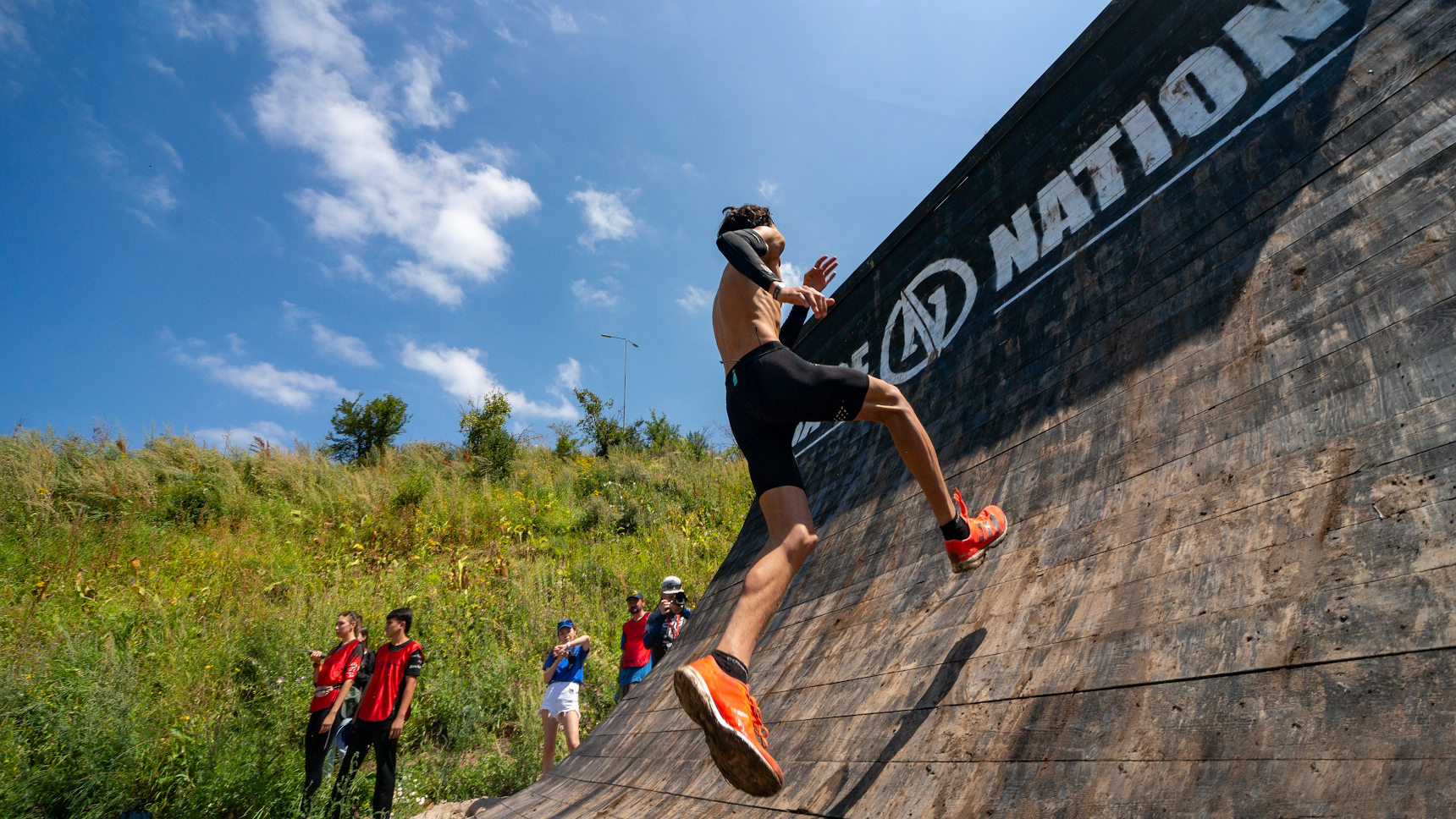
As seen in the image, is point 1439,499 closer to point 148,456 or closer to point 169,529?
point 169,529

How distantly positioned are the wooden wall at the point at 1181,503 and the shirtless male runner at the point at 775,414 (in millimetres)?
584


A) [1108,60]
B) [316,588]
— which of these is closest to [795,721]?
[1108,60]

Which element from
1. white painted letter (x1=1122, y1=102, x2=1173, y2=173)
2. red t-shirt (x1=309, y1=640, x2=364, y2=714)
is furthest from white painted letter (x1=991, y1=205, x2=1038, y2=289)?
red t-shirt (x1=309, y1=640, x2=364, y2=714)

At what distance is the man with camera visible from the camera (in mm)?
6633

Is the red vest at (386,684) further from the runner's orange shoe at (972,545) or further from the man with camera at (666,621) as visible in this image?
the runner's orange shoe at (972,545)

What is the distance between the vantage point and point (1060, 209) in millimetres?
4430

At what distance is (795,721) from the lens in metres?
2.94

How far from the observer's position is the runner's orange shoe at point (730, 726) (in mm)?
1682

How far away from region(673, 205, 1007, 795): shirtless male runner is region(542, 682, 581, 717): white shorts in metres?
4.88

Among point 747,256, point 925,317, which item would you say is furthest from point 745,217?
point 925,317

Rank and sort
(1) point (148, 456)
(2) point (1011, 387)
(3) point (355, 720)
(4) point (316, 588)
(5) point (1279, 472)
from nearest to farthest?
(5) point (1279, 472) → (2) point (1011, 387) → (3) point (355, 720) → (4) point (316, 588) → (1) point (148, 456)

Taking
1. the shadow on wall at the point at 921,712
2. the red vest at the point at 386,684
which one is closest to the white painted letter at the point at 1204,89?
the shadow on wall at the point at 921,712

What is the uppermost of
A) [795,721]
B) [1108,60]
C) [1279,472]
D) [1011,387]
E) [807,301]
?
[1108,60]

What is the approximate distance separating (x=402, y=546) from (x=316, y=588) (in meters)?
2.80
